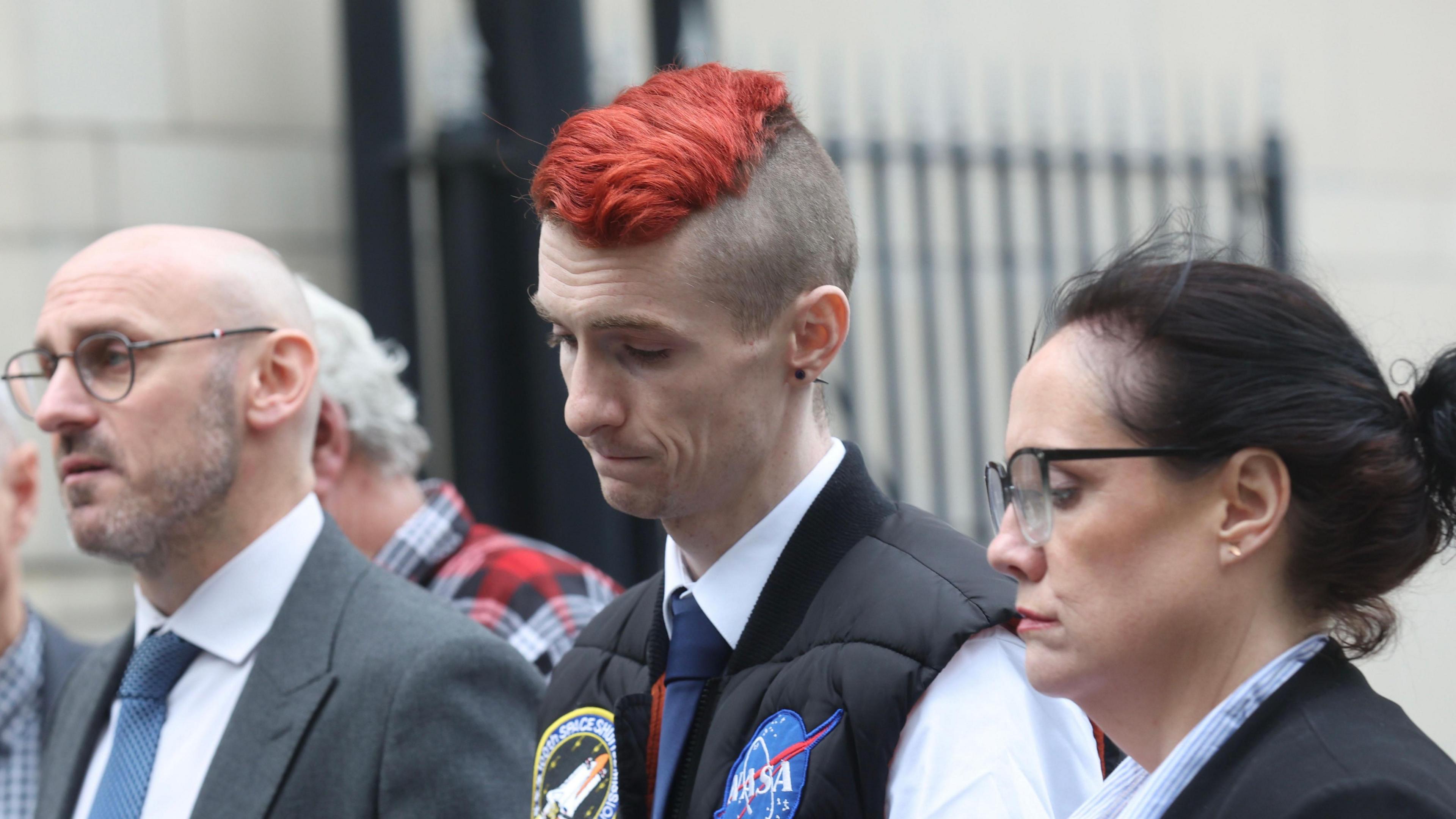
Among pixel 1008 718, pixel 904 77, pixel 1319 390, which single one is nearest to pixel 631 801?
pixel 1008 718

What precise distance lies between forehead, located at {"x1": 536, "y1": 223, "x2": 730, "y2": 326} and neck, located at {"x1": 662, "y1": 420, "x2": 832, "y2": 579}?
0.19m

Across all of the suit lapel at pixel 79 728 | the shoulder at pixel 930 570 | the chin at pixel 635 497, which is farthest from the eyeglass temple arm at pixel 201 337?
the shoulder at pixel 930 570

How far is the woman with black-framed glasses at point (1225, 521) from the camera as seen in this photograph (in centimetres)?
137

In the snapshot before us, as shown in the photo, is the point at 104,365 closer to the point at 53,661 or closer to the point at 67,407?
the point at 67,407

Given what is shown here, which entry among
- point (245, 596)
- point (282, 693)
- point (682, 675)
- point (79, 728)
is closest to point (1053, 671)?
point (682, 675)

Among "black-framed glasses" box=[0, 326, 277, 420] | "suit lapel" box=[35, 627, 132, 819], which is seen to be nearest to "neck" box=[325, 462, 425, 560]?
"suit lapel" box=[35, 627, 132, 819]

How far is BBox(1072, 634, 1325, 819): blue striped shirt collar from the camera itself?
1380 millimetres

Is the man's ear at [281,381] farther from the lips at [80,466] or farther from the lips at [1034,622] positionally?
the lips at [1034,622]

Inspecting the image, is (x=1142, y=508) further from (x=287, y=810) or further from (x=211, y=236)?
(x=211, y=236)

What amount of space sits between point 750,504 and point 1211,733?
1.97ft

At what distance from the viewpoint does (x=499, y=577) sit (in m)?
3.18

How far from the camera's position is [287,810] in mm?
2109

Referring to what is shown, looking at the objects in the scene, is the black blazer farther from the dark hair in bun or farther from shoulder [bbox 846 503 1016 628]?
shoulder [bbox 846 503 1016 628]

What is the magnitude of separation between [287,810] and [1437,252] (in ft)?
19.7
